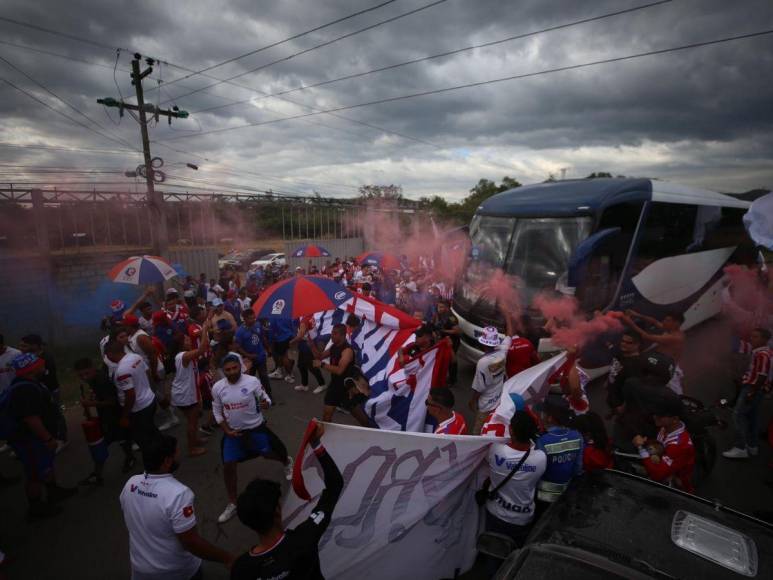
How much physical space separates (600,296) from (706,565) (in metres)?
5.03

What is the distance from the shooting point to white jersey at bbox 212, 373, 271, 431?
3697mm

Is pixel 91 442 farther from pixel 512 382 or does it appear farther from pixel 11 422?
pixel 512 382

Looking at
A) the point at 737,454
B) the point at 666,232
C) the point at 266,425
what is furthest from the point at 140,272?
the point at 666,232

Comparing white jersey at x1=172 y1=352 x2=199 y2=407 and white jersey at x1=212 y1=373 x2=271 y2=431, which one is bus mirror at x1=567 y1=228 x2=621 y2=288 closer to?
white jersey at x1=212 y1=373 x2=271 y2=431

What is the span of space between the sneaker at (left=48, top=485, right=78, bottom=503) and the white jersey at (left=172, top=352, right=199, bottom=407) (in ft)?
4.35

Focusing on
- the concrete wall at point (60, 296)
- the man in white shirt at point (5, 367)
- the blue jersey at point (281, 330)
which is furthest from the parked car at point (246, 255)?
the man in white shirt at point (5, 367)

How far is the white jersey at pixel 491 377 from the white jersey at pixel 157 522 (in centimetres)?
319

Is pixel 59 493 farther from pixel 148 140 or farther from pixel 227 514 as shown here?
pixel 148 140

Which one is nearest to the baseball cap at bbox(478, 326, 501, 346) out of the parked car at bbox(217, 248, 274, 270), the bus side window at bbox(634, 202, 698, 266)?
the bus side window at bbox(634, 202, 698, 266)

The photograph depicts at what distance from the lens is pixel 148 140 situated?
1220 centimetres

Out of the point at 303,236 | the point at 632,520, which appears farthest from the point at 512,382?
the point at 303,236

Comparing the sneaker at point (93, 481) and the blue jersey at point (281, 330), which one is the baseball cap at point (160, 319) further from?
the sneaker at point (93, 481)

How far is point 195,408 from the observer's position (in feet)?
16.8

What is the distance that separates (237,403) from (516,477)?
2.64m
